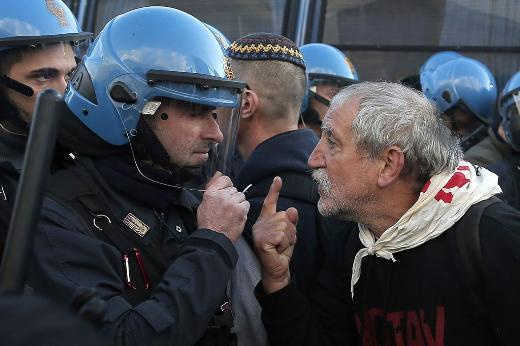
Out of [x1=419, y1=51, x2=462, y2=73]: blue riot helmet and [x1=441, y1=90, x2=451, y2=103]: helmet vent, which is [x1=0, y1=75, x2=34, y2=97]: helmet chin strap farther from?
[x1=419, y1=51, x2=462, y2=73]: blue riot helmet

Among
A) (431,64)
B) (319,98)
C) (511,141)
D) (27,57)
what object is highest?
(27,57)

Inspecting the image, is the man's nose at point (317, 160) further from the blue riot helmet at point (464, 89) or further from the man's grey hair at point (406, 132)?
the blue riot helmet at point (464, 89)

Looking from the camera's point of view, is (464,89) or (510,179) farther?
(464,89)

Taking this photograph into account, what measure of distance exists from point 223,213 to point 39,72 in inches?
47.3

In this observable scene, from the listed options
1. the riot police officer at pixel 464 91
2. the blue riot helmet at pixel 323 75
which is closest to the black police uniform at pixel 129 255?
the blue riot helmet at pixel 323 75

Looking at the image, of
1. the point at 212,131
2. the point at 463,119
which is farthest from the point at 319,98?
the point at 212,131

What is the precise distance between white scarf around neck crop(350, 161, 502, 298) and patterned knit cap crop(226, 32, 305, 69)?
96 cm

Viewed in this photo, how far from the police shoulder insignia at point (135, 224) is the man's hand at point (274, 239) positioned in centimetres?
39

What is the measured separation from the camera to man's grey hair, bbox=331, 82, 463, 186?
2395 mm

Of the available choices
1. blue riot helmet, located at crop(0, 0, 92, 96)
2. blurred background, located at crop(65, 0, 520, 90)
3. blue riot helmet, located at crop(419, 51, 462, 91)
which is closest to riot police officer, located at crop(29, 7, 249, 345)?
blue riot helmet, located at crop(0, 0, 92, 96)

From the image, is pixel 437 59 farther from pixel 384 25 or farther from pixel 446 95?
pixel 384 25

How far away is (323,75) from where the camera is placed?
5586 mm

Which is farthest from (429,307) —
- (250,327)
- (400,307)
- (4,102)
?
(4,102)

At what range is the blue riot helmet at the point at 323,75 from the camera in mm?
5074
